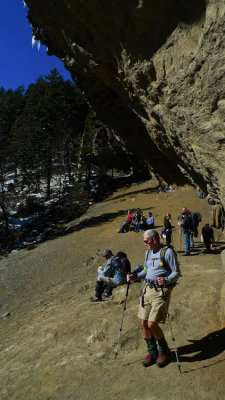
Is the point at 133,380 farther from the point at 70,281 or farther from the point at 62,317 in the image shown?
the point at 70,281

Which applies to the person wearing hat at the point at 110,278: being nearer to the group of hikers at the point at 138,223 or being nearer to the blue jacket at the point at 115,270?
the blue jacket at the point at 115,270

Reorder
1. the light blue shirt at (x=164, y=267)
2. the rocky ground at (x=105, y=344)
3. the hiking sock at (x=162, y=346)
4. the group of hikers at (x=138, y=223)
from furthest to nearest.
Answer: the group of hikers at (x=138, y=223), the hiking sock at (x=162, y=346), the light blue shirt at (x=164, y=267), the rocky ground at (x=105, y=344)

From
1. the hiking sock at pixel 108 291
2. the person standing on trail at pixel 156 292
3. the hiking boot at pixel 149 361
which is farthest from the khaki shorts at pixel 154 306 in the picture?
the hiking sock at pixel 108 291

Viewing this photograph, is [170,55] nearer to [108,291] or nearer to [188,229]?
[188,229]

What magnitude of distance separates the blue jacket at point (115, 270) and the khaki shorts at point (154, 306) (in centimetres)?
394

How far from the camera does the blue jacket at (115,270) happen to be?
855 centimetres

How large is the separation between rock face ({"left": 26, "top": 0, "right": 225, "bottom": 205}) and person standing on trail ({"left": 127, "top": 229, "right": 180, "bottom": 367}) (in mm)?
4175

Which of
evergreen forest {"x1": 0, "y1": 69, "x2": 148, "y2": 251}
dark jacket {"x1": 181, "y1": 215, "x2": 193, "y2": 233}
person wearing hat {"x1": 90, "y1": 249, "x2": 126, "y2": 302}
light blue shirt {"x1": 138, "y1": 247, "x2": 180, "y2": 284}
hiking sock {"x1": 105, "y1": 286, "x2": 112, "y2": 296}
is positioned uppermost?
evergreen forest {"x1": 0, "y1": 69, "x2": 148, "y2": 251}

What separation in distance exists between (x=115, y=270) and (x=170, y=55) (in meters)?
7.53

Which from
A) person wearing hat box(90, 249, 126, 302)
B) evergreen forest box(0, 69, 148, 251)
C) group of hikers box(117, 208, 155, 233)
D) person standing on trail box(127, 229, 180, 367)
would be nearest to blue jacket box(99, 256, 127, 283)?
person wearing hat box(90, 249, 126, 302)

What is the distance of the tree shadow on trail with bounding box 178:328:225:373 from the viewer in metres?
4.49

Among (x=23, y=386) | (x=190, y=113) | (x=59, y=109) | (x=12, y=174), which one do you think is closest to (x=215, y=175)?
(x=190, y=113)

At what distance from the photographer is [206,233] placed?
12102 mm

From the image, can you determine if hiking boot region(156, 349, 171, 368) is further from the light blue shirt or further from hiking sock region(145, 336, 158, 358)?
the light blue shirt
